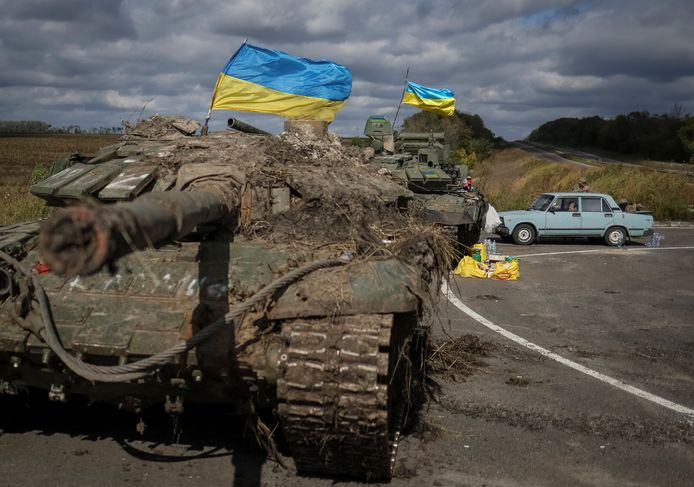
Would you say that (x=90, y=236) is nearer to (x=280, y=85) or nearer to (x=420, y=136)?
(x=280, y=85)

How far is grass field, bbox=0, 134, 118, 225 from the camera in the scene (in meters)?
15.4

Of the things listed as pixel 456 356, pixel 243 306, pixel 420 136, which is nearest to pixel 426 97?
pixel 420 136

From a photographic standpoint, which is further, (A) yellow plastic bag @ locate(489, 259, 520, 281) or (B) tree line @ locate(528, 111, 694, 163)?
(B) tree line @ locate(528, 111, 694, 163)

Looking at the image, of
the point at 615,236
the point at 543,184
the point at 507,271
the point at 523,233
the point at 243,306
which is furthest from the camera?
the point at 543,184

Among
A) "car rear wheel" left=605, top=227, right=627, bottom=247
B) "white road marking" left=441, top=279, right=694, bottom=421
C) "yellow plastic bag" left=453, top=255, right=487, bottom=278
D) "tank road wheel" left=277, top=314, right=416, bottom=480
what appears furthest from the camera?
"car rear wheel" left=605, top=227, right=627, bottom=247

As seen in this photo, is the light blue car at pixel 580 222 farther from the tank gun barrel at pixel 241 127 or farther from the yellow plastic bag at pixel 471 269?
the tank gun barrel at pixel 241 127

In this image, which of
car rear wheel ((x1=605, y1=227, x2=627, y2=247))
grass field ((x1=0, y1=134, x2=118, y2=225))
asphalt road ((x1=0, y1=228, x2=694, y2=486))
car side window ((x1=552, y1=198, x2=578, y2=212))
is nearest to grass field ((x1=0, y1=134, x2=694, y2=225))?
grass field ((x1=0, y1=134, x2=118, y2=225))

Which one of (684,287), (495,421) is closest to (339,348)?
(495,421)

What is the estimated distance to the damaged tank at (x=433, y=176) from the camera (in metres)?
13.5

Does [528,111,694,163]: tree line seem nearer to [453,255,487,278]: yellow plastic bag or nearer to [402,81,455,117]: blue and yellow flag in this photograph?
[402,81,455,117]: blue and yellow flag

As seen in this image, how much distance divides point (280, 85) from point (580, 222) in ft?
39.4

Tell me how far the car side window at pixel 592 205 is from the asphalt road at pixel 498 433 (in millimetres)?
11245

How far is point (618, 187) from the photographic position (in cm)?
2983

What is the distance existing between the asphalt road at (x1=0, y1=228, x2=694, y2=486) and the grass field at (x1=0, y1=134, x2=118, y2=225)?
2989mm
